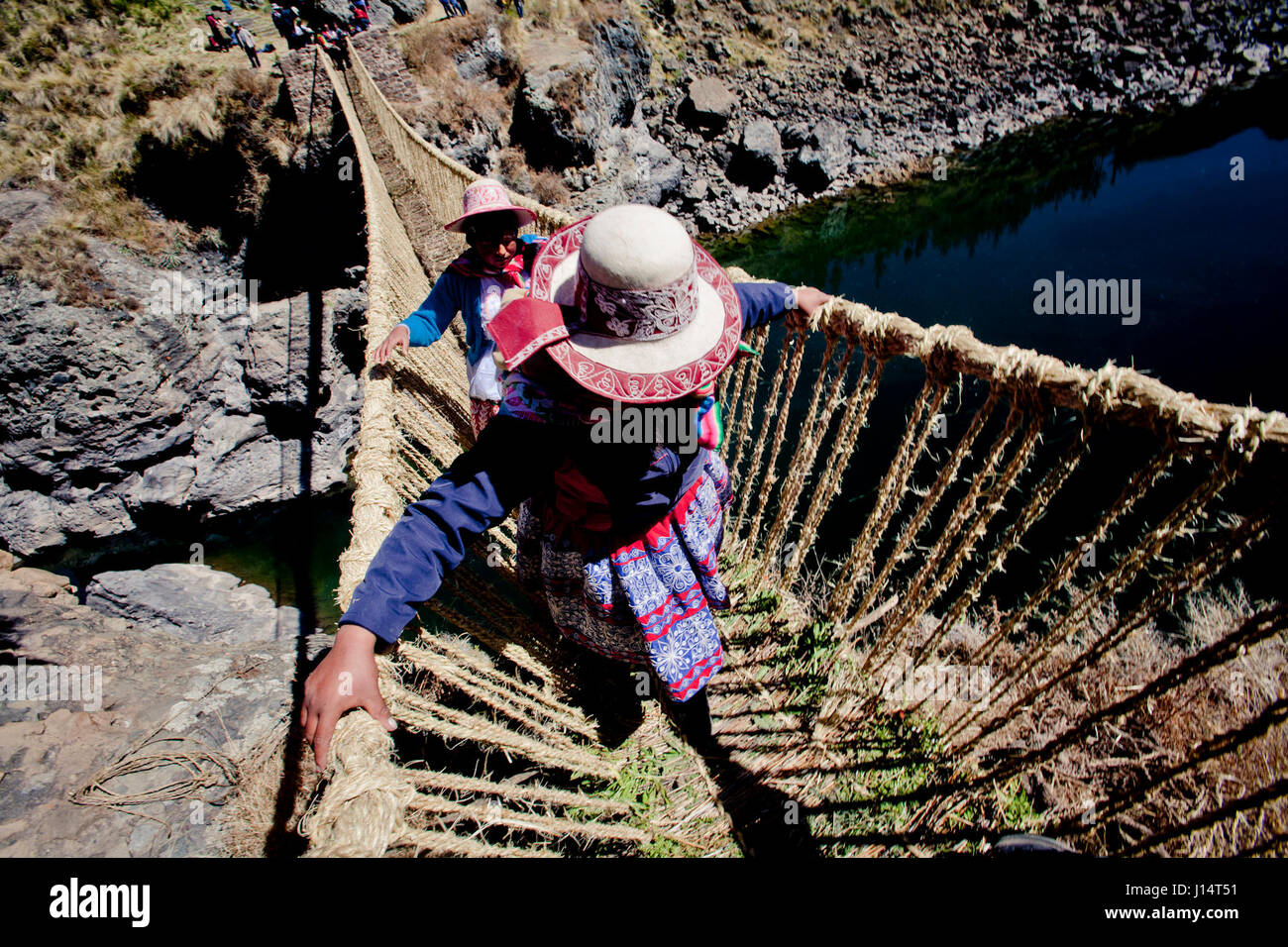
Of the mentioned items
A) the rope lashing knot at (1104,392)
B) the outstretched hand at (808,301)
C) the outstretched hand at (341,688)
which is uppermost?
the outstretched hand at (808,301)

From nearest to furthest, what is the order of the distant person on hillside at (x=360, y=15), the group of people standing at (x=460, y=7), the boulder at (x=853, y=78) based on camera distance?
1. the distant person on hillside at (x=360, y=15)
2. the group of people standing at (x=460, y=7)
3. the boulder at (x=853, y=78)

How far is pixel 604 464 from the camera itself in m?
1.20

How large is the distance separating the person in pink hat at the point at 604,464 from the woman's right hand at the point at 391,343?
85 centimetres

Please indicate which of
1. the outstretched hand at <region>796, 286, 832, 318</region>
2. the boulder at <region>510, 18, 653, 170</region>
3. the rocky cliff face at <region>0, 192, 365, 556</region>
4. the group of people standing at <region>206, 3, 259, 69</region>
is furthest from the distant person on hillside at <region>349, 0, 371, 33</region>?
the outstretched hand at <region>796, 286, 832, 318</region>

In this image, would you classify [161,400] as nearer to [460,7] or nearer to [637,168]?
[637,168]

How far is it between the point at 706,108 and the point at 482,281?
13022mm

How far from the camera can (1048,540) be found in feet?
15.2

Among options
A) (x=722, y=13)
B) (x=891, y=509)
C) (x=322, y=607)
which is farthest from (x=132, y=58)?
(x=891, y=509)

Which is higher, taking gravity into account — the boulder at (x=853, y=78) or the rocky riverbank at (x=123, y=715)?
the boulder at (x=853, y=78)
